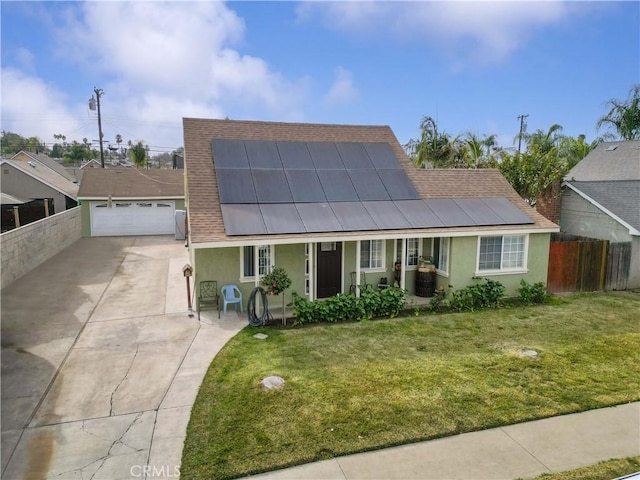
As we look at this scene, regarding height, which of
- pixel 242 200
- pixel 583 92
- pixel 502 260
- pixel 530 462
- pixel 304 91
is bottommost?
pixel 530 462

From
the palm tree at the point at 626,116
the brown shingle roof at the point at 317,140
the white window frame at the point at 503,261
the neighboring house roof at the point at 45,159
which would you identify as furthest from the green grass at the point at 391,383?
the neighboring house roof at the point at 45,159

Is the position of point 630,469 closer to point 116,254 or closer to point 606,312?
point 606,312

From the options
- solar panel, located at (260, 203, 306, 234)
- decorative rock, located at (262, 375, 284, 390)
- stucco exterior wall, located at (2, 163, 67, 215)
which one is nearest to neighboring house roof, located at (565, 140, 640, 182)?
solar panel, located at (260, 203, 306, 234)

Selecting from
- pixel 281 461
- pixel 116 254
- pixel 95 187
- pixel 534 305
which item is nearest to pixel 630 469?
pixel 281 461

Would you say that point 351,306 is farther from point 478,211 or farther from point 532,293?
point 532,293

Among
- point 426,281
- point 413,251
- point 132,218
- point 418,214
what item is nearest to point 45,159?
point 132,218
